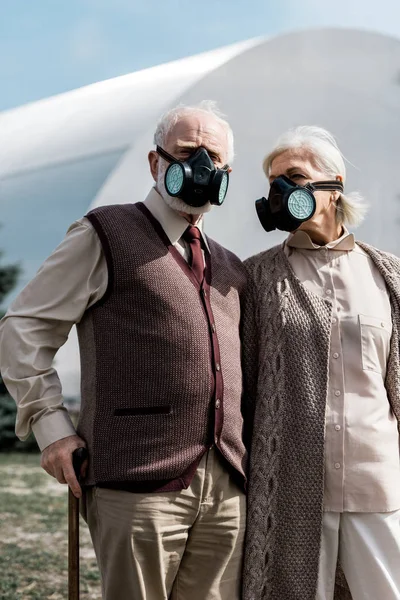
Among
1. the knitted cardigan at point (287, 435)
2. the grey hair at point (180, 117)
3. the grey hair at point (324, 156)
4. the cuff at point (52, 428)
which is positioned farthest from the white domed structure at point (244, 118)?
the cuff at point (52, 428)

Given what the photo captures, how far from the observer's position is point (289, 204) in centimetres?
234

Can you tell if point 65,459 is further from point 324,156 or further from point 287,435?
point 324,156

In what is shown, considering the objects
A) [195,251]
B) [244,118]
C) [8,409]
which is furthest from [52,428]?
[8,409]

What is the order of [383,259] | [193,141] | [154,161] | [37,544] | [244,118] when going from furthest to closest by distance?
[244,118]
[37,544]
[383,259]
[154,161]
[193,141]

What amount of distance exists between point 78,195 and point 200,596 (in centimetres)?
489

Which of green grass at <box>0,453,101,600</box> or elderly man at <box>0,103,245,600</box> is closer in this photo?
elderly man at <box>0,103,245,600</box>

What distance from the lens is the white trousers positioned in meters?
2.19

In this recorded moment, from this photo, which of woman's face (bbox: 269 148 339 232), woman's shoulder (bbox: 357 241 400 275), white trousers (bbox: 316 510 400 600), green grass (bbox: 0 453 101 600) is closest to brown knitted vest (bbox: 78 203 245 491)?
white trousers (bbox: 316 510 400 600)

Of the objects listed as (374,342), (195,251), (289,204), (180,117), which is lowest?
(374,342)

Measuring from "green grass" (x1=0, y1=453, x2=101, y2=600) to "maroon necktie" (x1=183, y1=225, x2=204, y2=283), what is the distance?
6.74 feet

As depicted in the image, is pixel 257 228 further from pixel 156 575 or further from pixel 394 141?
pixel 156 575

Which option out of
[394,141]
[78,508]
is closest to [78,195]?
[394,141]

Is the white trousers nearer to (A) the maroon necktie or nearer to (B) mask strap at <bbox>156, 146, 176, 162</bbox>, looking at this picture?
(A) the maroon necktie

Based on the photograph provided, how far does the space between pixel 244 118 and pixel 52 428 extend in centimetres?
415
